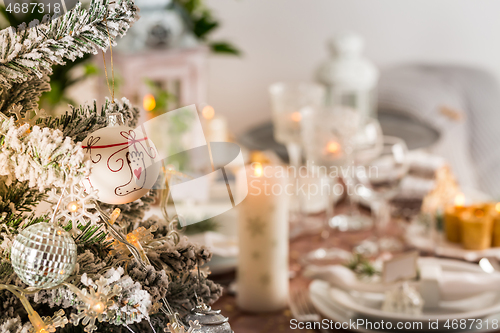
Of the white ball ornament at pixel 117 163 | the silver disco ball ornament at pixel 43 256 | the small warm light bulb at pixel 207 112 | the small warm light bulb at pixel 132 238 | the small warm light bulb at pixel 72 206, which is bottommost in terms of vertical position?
the small warm light bulb at pixel 207 112


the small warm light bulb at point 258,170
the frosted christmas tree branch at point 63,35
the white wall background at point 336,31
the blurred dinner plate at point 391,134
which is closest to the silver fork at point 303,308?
the small warm light bulb at point 258,170

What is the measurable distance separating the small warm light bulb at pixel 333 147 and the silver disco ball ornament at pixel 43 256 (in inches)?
23.3

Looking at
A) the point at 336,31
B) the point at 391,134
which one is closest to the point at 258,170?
the point at 391,134

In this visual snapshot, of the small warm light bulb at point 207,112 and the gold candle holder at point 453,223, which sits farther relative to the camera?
the small warm light bulb at point 207,112

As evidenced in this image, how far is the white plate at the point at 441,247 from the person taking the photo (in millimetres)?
676

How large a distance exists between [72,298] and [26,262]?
0.03 m

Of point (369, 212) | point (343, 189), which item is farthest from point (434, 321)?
point (343, 189)

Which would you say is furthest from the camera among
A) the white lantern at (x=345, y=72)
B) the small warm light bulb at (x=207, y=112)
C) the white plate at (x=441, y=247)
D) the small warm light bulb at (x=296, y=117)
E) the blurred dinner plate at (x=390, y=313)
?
the white lantern at (x=345, y=72)

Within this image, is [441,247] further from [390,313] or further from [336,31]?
[336,31]

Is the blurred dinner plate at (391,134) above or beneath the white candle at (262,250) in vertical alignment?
beneath

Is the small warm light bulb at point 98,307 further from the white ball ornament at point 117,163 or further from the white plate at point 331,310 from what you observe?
the white plate at point 331,310

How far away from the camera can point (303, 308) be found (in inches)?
21.5

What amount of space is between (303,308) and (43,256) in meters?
0.37

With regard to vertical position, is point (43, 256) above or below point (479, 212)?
above
